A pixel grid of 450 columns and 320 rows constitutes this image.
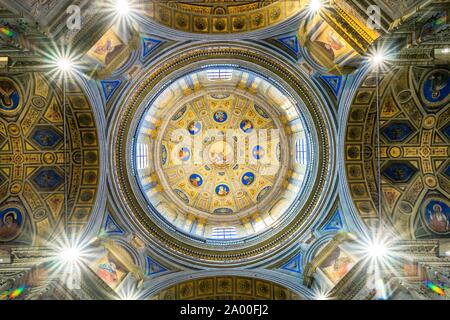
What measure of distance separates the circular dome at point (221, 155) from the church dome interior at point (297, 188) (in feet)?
4.53

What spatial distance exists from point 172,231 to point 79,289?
4803mm

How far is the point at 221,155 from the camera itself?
22000 millimetres

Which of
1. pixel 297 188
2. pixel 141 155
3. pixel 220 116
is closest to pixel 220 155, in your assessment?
pixel 220 116

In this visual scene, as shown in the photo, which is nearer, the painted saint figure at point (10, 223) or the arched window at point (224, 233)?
the painted saint figure at point (10, 223)

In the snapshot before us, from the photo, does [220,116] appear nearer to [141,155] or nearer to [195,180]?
[195,180]

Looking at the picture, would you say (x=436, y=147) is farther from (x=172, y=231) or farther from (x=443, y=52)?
(x=172, y=231)

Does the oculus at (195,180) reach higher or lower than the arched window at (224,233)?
higher

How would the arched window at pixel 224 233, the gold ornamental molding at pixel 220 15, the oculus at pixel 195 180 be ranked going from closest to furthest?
the gold ornamental molding at pixel 220 15
the arched window at pixel 224 233
the oculus at pixel 195 180

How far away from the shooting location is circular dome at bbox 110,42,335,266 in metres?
15.0

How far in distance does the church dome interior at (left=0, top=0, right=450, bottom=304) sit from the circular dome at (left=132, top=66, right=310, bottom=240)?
4.53 feet

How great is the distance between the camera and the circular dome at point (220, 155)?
591 inches

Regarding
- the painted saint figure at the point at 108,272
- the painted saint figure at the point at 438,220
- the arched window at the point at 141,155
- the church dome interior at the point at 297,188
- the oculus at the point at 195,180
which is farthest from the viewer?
the oculus at the point at 195,180

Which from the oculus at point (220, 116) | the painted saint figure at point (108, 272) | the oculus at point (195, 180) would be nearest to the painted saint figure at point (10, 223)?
the painted saint figure at point (108, 272)

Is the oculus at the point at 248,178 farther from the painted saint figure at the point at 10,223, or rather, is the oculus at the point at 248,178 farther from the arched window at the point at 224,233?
the painted saint figure at the point at 10,223
